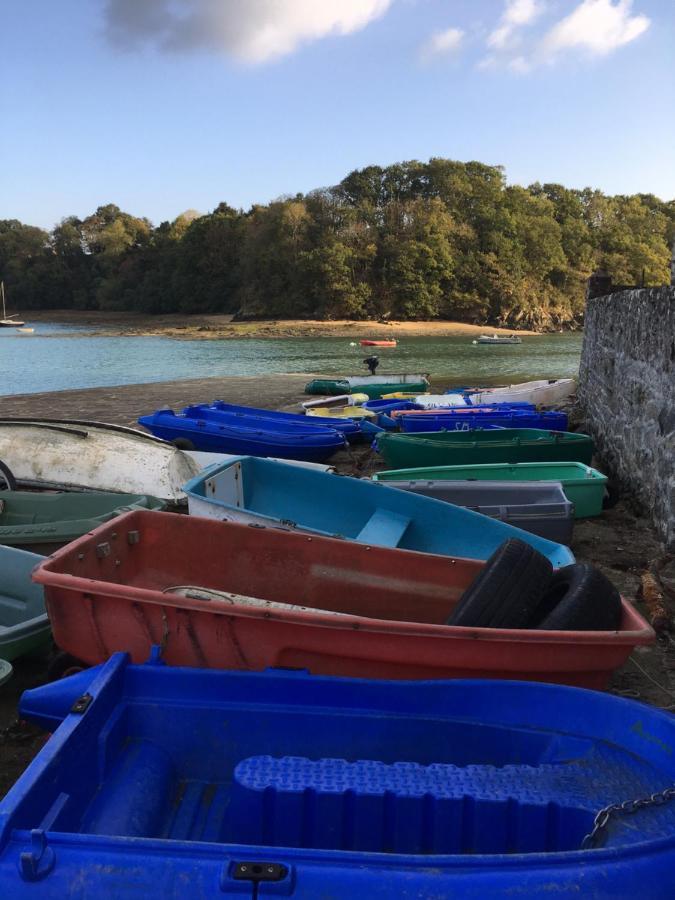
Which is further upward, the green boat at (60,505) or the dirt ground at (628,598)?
the green boat at (60,505)

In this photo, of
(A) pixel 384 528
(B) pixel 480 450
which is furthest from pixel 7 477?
(B) pixel 480 450

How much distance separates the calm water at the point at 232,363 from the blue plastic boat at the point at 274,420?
1150cm

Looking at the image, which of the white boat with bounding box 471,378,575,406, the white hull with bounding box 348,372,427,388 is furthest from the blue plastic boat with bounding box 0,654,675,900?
the white hull with bounding box 348,372,427,388

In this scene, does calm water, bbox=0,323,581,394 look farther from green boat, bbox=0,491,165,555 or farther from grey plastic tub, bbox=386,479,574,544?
green boat, bbox=0,491,165,555

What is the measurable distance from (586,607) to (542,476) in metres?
4.04

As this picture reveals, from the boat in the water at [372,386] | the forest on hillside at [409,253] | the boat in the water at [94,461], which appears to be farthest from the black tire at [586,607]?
the forest on hillside at [409,253]

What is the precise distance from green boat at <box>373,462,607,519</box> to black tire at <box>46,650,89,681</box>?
3.49 meters

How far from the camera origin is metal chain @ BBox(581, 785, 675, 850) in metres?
2.01

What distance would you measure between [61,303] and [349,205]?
5086cm

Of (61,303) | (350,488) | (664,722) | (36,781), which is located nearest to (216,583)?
(350,488)

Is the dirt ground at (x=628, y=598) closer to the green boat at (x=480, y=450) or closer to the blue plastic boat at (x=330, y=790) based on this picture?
the blue plastic boat at (x=330, y=790)

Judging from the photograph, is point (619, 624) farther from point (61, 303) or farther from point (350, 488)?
point (61, 303)

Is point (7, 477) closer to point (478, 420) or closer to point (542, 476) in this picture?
point (542, 476)

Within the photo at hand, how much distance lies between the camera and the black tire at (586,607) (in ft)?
10.3
